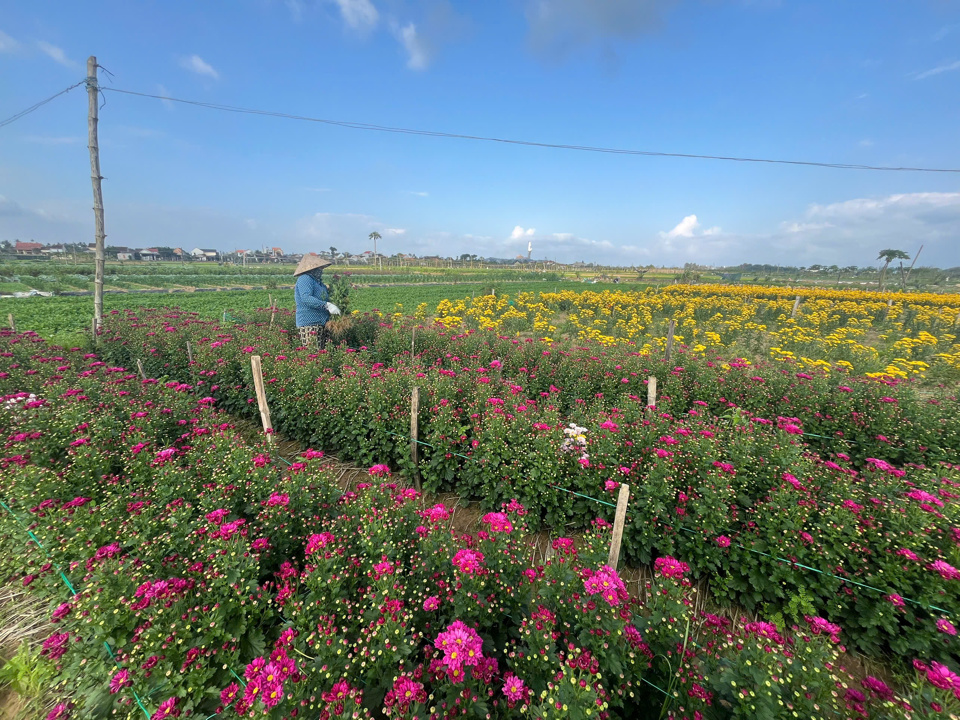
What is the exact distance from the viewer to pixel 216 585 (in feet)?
7.49

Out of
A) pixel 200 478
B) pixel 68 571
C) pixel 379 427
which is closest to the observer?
pixel 68 571

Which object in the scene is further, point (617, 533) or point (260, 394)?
point (260, 394)

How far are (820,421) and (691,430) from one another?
306cm

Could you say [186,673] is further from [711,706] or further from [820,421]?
[820,421]

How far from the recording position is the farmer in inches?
329

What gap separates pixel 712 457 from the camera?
3.66 metres

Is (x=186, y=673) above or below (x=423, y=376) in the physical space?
below

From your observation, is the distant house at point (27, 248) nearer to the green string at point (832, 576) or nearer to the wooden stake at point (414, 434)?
the wooden stake at point (414, 434)

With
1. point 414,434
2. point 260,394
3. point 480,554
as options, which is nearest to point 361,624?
point 480,554

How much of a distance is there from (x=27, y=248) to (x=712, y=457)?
13340 centimetres

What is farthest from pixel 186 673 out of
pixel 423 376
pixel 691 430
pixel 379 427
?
pixel 691 430

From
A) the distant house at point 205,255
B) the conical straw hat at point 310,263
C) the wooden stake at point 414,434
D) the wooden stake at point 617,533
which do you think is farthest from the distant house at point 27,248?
the wooden stake at point 617,533

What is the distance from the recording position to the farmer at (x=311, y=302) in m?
8.36

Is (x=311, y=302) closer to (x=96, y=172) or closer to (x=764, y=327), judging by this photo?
(x=96, y=172)
